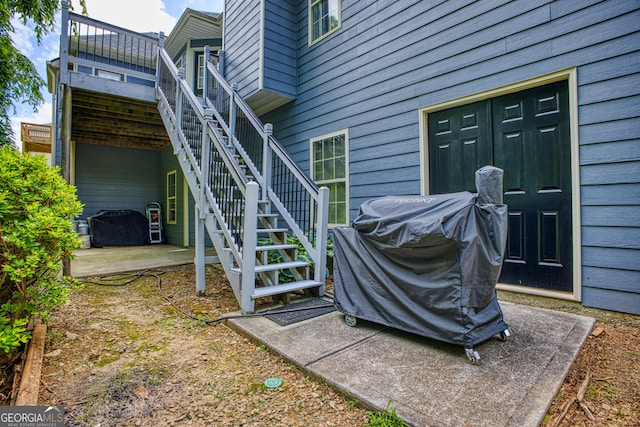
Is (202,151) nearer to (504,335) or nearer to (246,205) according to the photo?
(246,205)

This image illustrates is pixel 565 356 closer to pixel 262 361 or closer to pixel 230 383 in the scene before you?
pixel 262 361

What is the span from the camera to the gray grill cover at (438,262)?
1.88m

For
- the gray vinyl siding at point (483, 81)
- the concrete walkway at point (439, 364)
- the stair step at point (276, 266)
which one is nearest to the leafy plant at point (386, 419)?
the concrete walkway at point (439, 364)

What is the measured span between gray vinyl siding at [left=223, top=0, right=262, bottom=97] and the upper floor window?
0.88 meters

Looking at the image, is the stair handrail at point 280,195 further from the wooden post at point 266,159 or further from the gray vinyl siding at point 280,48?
the gray vinyl siding at point 280,48

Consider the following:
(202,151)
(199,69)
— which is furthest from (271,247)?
(199,69)

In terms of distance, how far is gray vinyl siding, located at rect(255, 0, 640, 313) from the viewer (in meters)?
2.48

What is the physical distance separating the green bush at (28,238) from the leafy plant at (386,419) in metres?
1.95

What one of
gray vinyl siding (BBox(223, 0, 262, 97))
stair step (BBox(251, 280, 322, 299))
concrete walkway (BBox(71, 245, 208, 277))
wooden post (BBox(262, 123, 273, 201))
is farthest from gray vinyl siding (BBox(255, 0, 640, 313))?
concrete walkway (BBox(71, 245, 208, 277))

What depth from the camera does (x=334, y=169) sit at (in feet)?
16.0

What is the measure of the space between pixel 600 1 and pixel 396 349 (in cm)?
323

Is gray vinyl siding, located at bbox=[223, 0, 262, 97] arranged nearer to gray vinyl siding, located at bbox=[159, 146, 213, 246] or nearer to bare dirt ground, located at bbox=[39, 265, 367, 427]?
gray vinyl siding, located at bbox=[159, 146, 213, 246]

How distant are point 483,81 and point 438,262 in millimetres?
2274

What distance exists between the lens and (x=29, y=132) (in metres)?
10.4
